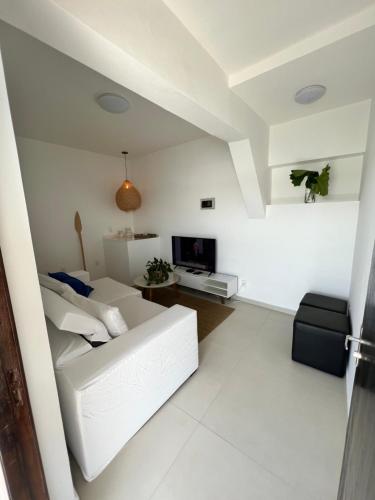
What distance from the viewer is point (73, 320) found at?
1216 mm

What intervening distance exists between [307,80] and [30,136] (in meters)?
3.44

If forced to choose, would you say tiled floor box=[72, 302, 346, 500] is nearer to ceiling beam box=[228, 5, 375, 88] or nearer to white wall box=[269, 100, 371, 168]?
white wall box=[269, 100, 371, 168]

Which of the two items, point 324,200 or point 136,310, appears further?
point 324,200

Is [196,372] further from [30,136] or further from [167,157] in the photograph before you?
[30,136]

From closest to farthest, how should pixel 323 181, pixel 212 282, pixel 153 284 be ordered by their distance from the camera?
1. pixel 323 181
2. pixel 153 284
3. pixel 212 282

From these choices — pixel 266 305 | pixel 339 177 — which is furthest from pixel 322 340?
pixel 339 177

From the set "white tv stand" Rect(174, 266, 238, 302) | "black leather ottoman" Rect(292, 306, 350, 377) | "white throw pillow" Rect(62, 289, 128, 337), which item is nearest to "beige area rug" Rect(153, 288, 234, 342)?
"white tv stand" Rect(174, 266, 238, 302)

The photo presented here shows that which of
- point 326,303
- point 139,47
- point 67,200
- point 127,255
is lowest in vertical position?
point 326,303

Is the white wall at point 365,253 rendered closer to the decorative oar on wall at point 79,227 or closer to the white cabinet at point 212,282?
the white cabinet at point 212,282

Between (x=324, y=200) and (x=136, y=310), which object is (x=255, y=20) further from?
(x=136, y=310)

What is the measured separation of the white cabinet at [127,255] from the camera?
365 cm

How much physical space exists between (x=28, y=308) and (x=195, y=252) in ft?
9.09

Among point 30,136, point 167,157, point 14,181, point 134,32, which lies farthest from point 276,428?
point 30,136

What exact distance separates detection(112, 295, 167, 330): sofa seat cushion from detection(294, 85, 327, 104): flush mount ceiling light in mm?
2288
